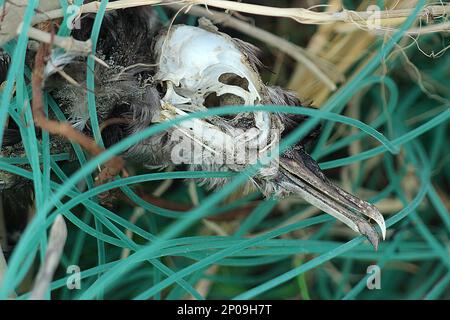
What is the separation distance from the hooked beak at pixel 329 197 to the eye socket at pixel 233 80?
0.21ft

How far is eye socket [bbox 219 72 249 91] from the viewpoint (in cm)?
47

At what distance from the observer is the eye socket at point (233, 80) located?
1.53 feet

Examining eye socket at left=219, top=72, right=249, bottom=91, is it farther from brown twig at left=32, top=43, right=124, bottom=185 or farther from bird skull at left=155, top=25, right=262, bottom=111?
brown twig at left=32, top=43, right=124, bottom=185

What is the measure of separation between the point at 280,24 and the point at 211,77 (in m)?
0.36

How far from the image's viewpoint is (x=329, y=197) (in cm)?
45

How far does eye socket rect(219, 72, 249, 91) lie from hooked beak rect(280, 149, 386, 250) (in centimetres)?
7

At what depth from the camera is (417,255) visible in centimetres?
71

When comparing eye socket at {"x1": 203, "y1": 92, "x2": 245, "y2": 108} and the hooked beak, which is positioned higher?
eye socket at {"x1": 203, "y1": 92, "x2": 245, "y2": 108}

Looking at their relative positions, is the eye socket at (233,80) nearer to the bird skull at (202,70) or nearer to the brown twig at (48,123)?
the bird skull at (202,70)

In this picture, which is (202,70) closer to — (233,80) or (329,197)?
(233,80)

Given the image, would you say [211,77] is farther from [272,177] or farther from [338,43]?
[338,43]

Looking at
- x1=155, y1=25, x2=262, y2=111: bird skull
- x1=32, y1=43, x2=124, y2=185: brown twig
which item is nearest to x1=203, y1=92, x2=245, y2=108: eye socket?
x1=155, y1=25, x2=262, y2=111: bird skull

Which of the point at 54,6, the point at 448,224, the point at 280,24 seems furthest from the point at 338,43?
the point at 54,6

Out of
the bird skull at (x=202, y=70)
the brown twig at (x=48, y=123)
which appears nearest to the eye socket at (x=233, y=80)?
the bird skull at (x=202, y=70)
